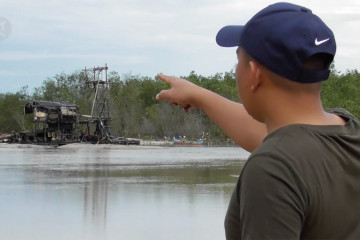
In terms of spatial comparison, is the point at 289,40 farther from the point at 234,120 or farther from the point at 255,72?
the point at 234,120

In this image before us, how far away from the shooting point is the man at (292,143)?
1.28 meters

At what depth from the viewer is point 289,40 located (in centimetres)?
140

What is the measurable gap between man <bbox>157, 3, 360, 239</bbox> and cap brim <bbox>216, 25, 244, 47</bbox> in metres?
0.01

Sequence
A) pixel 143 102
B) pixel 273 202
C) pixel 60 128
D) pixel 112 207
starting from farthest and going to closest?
1. pixel 143 102
2. pixel 60 128
3. pixel 112 207
4. pixel 273 202

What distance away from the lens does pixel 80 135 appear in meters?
49.8

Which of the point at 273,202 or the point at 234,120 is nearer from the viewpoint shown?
the point at 273,202

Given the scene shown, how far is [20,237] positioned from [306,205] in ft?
18.7

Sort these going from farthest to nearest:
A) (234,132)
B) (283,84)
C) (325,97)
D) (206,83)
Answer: (206,83), (325,97), (234,132), (283,84)

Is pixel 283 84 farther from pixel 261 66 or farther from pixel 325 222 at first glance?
pixel 325 222

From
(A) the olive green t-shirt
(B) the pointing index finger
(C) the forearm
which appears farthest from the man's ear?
(B) the pointing index finger

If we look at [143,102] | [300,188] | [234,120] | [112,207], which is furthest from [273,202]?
[143,102]

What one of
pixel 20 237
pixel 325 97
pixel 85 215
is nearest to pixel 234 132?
pixel 20 237

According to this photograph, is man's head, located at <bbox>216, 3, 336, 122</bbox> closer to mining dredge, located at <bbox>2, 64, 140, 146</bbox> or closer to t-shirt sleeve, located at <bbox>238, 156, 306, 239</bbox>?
t-shirt sleeve, located at <bbox>238, 156, 306, 239</bbox>

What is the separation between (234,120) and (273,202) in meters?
0.82
